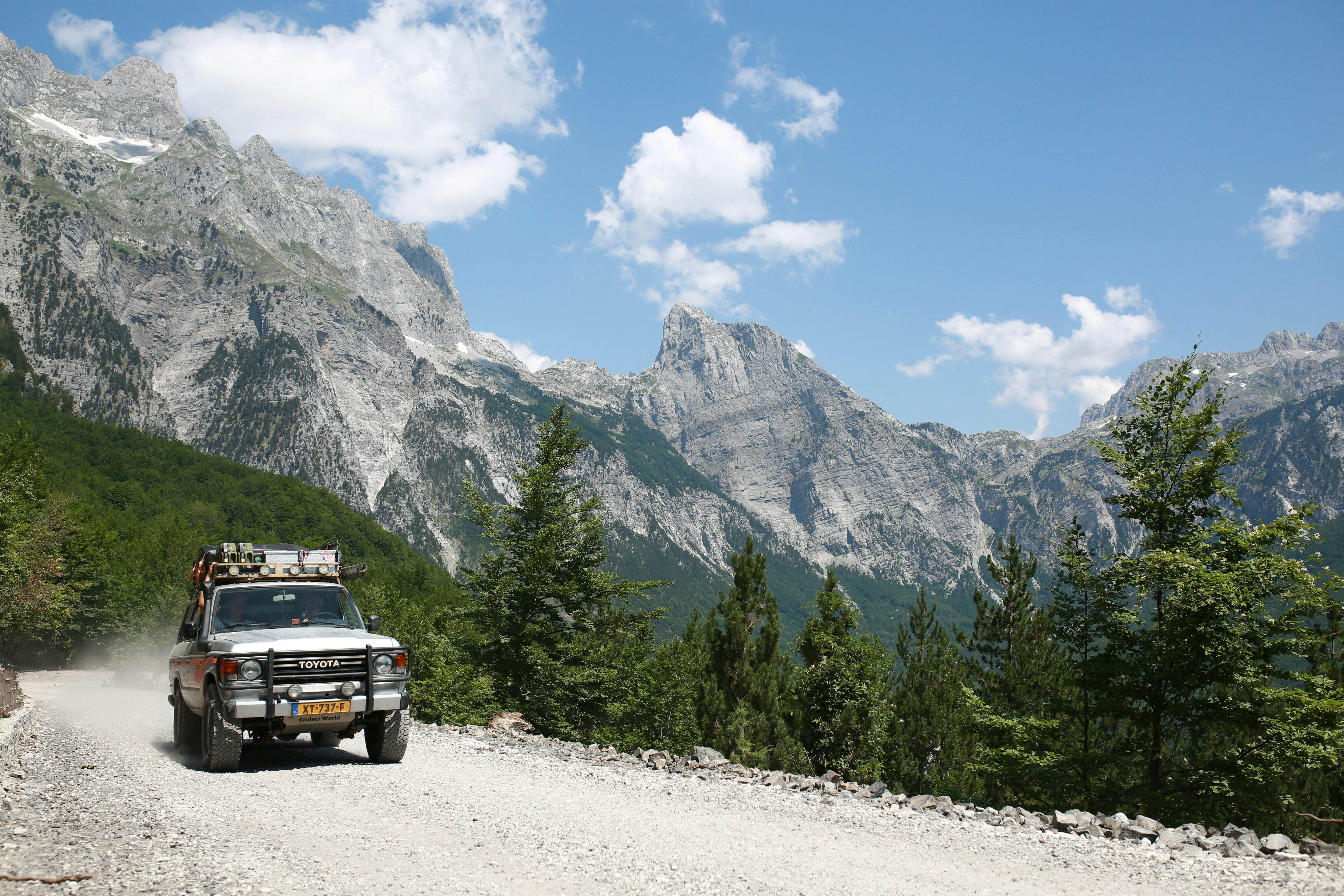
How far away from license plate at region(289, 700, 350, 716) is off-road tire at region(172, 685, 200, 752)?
2819 mm

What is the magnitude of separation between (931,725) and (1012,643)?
4470mm

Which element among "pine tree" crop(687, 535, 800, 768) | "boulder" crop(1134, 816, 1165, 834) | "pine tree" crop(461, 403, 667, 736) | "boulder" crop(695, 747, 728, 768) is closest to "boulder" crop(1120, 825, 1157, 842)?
"boulder" crop(1134, 816, 1165, 834)

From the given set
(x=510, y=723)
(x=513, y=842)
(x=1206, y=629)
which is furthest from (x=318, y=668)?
(x=1206, y=629)

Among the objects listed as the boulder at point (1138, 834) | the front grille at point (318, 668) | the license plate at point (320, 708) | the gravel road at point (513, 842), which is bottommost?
the gravel road at point (513, 842)

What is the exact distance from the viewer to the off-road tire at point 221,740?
10273 mm

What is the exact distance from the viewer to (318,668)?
10.6 m

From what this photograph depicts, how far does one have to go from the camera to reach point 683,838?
768cm

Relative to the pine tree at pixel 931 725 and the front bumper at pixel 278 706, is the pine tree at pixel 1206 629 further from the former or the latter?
the front bumper at pixel 278 706

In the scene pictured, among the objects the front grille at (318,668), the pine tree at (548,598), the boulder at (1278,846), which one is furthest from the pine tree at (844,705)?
the front grille at (318,668)

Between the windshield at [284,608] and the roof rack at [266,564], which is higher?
the roof rack at [266,564]

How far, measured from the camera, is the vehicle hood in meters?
10.4

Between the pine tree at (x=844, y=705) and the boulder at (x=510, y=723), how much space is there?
928 cm

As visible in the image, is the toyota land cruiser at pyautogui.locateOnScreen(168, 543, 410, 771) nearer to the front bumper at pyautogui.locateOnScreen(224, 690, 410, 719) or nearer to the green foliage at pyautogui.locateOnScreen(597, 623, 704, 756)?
the front bumper at pyautogui.locateOnScreen(224, 690, 410, 719)

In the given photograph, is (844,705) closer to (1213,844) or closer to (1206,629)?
(1206,629)
